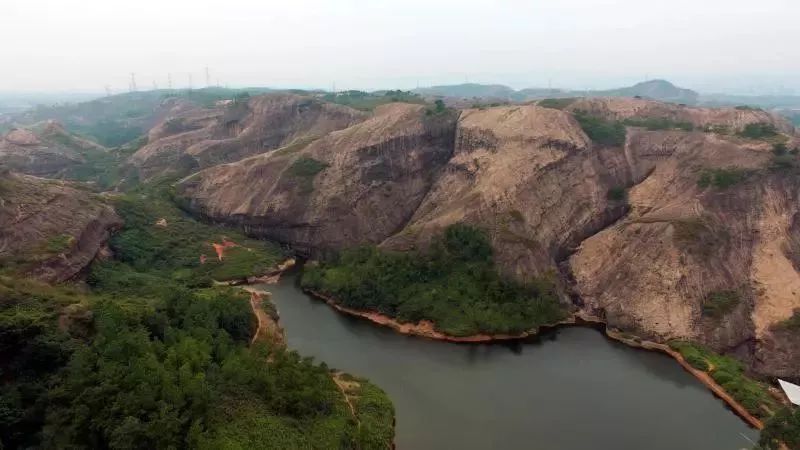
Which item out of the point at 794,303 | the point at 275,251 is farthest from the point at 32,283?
the point at 794,303

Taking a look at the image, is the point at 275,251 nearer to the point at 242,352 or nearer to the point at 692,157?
the point at 242,352

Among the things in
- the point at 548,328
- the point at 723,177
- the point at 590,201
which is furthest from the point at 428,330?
the point at 723,177

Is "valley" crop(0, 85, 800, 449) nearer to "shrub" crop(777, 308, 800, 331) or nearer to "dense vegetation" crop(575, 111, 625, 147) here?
"dense vegetation" crop(575, 111, 625, 147)

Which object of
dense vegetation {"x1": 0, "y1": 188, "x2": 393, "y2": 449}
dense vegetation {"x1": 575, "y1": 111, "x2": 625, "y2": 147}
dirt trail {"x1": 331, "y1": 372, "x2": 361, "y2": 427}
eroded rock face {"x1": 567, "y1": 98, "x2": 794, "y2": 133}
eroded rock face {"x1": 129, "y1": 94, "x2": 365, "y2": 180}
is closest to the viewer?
dense vegetation {"x1": 0, "y1": 188, "x2": 393, "y2": 449}

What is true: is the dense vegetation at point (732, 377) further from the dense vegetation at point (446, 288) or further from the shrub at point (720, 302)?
the dense vegetation at point (446, 288)

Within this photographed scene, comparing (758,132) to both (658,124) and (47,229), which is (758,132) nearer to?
(658,124)

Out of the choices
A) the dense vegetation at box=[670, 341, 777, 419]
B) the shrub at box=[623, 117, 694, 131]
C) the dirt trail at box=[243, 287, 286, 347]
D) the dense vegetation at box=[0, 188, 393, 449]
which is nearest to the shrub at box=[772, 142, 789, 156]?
the shrub at box=[623, 117, 694, 131]

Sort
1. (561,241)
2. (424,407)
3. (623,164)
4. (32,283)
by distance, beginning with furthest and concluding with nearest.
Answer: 1. (623,164)
2. (561,241)
3. (424,407)
4. (32,283)
